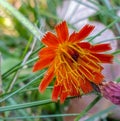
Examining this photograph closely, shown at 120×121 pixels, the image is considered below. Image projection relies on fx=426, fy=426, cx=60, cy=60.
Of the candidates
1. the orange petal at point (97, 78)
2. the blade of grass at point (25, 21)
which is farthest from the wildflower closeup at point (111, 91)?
the blade of grass at point (25, 21)

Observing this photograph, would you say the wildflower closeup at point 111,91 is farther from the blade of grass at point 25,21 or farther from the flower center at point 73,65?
the blade of grass at point 25,21


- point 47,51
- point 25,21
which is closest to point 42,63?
point 47,51

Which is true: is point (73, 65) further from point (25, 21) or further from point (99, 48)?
point (25, 21)

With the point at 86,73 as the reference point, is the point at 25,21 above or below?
above

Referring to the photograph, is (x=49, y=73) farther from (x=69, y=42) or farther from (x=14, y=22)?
(x=14, y=22)

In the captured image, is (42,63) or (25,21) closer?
(42,63)

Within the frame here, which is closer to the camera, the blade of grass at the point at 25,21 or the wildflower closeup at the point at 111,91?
the wildflower closeup at the point at 111,91

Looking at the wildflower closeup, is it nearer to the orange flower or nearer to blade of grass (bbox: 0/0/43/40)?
the orange flower
